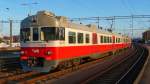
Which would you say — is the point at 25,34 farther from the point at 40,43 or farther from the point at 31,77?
the point at 31,77

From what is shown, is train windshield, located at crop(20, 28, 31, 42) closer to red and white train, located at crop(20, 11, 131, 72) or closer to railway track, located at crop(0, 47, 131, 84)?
red and white train, located at crop(20, 11, 131, 72)

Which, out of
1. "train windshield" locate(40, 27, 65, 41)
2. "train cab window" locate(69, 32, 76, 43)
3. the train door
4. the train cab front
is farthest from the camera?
the train door

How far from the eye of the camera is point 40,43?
19.6 m

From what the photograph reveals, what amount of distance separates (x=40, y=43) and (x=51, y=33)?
85 cm

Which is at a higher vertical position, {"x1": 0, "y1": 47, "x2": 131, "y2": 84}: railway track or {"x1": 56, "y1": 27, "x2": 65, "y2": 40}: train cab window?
{"x1": 56, "y1": 27, "x2": 65, "y2": 40}: train cab window

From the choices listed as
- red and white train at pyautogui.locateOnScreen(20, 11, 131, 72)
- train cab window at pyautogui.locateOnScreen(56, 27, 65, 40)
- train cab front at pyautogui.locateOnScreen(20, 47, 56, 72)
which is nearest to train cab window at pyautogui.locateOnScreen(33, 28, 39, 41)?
red and white train at pyautogui.locateOnScreen(20, 11, 131, 72)

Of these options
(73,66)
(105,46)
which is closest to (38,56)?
(73,66)

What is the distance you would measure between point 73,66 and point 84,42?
7.12 ft

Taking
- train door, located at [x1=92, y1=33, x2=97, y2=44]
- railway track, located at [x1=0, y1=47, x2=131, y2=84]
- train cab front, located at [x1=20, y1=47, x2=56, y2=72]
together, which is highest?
train door, located at [x1=92, y1=33, x2=97, y2=44]

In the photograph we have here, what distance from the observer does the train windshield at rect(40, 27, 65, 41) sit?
769 inches

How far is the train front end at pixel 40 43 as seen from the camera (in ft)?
63.7

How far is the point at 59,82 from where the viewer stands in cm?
1739

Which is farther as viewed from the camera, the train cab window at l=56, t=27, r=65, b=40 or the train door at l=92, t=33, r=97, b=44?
the train door at l=92, t=33, r=97, b=44

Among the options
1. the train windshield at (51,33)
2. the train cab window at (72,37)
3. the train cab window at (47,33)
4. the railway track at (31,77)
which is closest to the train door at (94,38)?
the railway track at (31,77)
